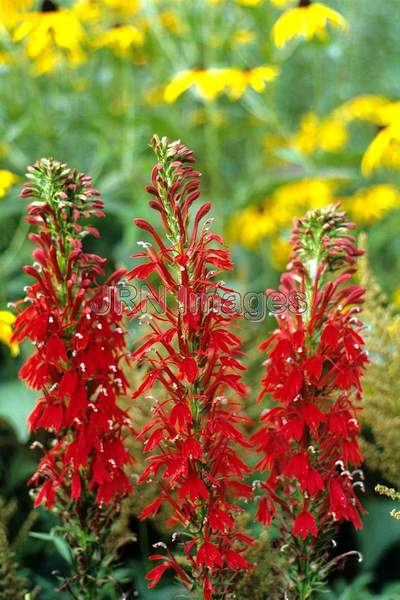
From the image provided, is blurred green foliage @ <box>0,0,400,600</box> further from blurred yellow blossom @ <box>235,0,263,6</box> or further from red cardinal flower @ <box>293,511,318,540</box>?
red cardinal flower @ <box>293,511,318,540</box>

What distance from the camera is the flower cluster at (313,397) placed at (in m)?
1.37

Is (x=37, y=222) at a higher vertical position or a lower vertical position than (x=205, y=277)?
higher

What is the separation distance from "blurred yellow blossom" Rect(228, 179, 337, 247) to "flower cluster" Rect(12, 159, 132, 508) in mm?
2064

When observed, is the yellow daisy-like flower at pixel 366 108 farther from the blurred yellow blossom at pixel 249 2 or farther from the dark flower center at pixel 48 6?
the dark flower center at pixel 48 6

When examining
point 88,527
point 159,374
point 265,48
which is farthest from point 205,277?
point 265,48

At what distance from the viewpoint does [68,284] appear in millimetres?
1370

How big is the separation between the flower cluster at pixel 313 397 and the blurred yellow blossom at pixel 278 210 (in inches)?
77.6

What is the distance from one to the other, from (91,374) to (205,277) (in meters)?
0.28

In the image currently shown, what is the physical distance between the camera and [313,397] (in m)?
1.41

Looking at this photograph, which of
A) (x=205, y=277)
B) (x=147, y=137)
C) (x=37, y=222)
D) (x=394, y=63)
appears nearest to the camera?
(x=205, y=277)

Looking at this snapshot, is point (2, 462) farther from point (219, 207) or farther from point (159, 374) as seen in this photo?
point (159, 374)

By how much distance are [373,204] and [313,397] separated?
222cm

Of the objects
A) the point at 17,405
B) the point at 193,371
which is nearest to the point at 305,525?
the point at 193,371

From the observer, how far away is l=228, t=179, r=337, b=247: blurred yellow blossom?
3443mm
